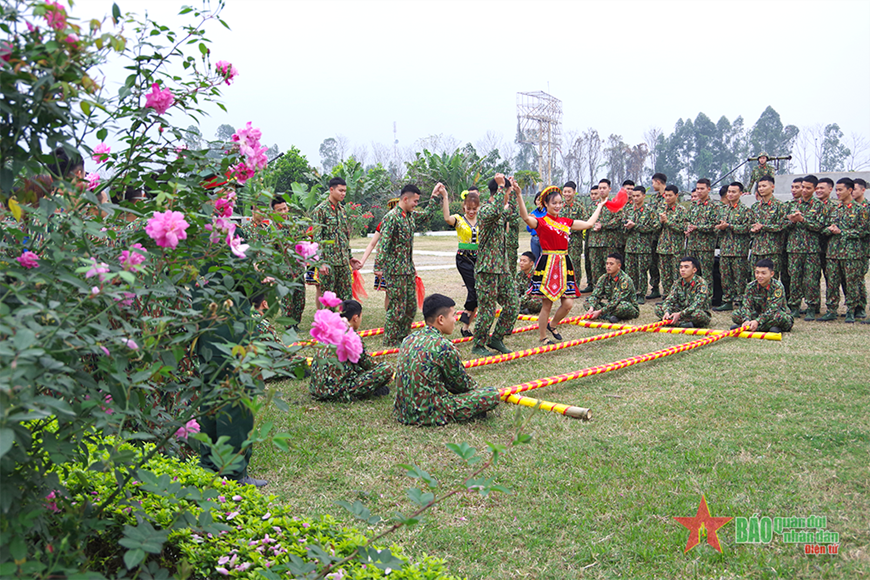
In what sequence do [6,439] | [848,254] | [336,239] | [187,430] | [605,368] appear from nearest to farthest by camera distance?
1. [6,439]
2. [187,430]
3. [605,368]
4. [336,239]
5. [848,254]

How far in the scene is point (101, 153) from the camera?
1.77 m

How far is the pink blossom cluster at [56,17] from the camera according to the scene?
1.27 metres

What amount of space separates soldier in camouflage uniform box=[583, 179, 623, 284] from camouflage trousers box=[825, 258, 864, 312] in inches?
124

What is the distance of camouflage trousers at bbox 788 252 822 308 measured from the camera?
27.7 feet

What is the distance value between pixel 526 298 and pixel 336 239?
318 cm

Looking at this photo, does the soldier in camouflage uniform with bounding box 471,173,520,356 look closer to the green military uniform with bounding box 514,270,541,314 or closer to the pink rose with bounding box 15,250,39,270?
the green military uniform with bounding box 514,270,541,314

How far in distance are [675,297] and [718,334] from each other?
1.16m

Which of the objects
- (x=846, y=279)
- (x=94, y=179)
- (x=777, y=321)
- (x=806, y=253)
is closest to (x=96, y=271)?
(x=94, y=179)

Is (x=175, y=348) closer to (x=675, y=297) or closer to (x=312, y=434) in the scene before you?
(x=312, y=434)

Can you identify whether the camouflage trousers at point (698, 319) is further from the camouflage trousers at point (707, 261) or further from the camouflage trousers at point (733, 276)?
the camouflage trousers at point (707, 261)

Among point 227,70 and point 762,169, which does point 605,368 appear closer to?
point 227,70

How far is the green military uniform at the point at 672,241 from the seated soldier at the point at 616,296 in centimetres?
184

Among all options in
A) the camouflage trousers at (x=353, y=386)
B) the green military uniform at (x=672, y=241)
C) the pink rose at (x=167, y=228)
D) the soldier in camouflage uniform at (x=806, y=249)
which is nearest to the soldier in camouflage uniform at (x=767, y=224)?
the soldier in camouflage uniform at (x=806, y=249)

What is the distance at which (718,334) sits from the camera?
682 cm
